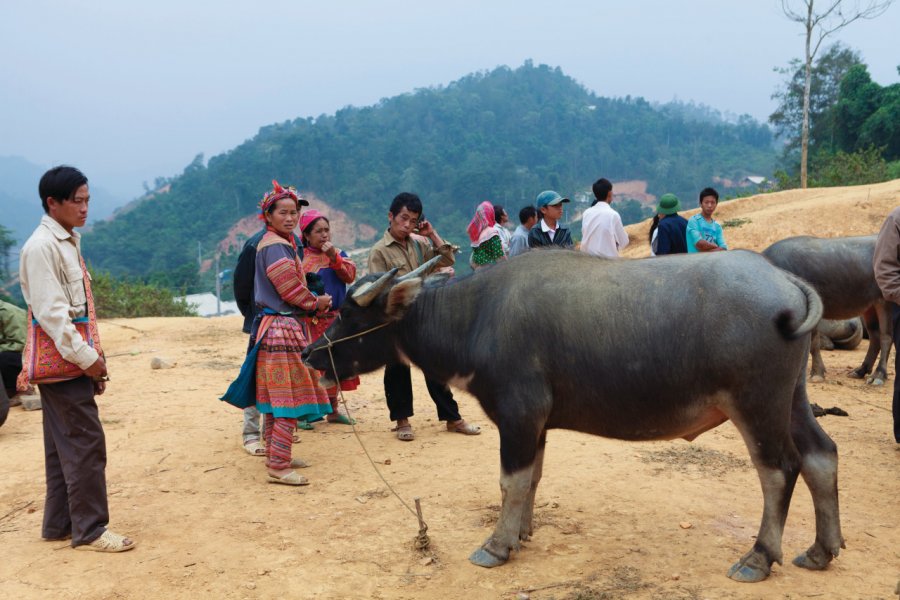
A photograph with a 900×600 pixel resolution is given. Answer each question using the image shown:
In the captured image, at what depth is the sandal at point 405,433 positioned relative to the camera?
21.8 feet

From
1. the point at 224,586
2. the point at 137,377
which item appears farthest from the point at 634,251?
the point at 224,586

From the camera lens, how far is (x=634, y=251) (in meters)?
19.9

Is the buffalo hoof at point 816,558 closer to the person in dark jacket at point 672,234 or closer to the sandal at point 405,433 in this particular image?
the sandal at point 405,433

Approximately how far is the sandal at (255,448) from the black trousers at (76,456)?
6.38ft

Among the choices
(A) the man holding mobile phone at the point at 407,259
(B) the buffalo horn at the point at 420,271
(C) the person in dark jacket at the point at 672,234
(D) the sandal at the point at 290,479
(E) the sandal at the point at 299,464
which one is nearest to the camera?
(B) the buffalo horn at the point at 420,271

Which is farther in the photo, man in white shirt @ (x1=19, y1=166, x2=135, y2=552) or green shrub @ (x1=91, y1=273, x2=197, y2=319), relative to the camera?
green shrub @ (x1=91, y1=273, x2=197, y2=319)

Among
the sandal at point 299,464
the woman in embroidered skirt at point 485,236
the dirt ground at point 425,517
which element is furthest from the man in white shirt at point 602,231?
the sandal at point 299,464

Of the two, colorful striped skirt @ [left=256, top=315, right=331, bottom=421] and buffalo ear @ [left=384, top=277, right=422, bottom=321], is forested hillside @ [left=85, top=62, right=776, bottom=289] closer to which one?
colorful striped skirt @ [left=256, top=315, right=331, bottom=421]

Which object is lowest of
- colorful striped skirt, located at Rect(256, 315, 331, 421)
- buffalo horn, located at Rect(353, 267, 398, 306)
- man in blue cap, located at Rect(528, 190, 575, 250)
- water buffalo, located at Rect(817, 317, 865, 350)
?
water buffalo, located at Rect(817, 317, 865, 350)

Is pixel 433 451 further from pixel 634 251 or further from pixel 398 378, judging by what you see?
pixel 634 251

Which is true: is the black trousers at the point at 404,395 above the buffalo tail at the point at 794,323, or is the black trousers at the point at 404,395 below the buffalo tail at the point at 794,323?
below

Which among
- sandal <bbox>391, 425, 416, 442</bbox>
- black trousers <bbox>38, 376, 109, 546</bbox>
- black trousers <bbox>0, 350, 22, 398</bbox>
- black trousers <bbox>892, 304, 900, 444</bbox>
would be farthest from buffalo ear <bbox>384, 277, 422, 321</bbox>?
black trousers <bbox>0, 350, 22, 398</bbox>

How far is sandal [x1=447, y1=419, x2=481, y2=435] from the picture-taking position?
6.73 m

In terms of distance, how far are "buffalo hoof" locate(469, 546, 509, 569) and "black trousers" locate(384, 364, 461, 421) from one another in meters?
2.34
